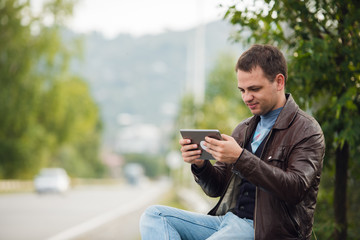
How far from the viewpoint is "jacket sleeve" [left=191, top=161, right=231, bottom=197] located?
11.0 feet

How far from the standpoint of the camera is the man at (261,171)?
275 centimetres

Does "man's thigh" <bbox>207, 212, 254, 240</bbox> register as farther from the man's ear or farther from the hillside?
the hillside

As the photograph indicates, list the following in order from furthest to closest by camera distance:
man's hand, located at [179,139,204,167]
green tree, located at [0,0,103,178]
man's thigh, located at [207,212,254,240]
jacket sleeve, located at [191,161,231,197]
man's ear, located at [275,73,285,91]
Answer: green tree, located at [0,0,103,178]
jacket sleeve, located at [191,161,231,197]
man's hand, located at [179,139,204,167]
man's ear, located at [275,73,285,91]
man's thigh, located at [207,212,254,240]

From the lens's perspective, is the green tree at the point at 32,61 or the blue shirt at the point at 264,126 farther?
the green tree at the point at 32,61

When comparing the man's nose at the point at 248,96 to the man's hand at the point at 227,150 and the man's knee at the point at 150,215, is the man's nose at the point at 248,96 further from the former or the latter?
the man's knee at the point at 150,215

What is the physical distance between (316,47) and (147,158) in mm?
137815

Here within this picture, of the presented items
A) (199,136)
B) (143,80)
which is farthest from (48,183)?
(143,80)

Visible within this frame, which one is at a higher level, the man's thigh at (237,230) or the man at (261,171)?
the man at (261,171)

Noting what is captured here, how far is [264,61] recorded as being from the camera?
300 cm

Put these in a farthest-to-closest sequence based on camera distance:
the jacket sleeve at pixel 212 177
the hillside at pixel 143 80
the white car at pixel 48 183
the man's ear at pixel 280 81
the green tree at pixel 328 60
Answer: the hillside at pixel 143 80 → the white car at pixel 48 183 → the green tree at pixel 328 60 → the jacket sleeve at pixel 212 177 → the man's ear at pixel 280 81

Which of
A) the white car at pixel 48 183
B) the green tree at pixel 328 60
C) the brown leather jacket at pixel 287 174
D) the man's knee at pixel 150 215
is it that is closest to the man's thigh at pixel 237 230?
the brown leather jacket at pixel 287 174

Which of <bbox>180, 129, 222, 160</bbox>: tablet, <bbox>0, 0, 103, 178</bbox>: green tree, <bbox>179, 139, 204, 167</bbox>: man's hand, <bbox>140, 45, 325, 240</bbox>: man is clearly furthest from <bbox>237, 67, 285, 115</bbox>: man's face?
<bbox>0, 0, 103, 178</bbox>: green tree

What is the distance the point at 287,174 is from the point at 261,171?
133 mm

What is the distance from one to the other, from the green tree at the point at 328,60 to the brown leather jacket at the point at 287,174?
5.59 feet
